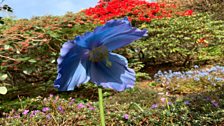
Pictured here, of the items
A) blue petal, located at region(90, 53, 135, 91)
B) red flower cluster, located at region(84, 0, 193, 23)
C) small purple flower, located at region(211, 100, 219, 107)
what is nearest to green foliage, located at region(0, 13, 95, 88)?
small purple flower, located at region(211, 100, 219, 107)

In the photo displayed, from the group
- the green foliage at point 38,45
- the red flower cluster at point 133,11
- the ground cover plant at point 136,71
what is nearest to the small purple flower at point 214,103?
the ground cover plant at point 136,71

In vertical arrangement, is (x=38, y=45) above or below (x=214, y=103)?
above

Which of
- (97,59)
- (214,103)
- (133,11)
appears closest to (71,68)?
(97,59)

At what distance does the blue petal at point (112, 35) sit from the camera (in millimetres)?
710

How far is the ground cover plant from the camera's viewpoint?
136 inches

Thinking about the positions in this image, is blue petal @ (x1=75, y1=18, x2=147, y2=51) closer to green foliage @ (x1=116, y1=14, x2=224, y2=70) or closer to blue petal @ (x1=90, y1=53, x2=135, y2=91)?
blue petal @ (x1=90, y1=53, x2=135, y2=91)

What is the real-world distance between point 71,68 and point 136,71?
277 inches

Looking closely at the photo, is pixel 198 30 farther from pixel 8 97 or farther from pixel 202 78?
pixel 8 97

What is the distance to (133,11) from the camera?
9688 mm

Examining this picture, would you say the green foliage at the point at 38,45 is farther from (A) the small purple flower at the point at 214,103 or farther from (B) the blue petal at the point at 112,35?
(B) the blue petal at the point at 112,35

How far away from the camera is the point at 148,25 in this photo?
9539mm

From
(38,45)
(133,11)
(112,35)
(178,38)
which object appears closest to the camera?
(112,35)

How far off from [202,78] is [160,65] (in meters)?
2.67

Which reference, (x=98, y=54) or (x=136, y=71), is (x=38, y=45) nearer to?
(x=136, y=71)
